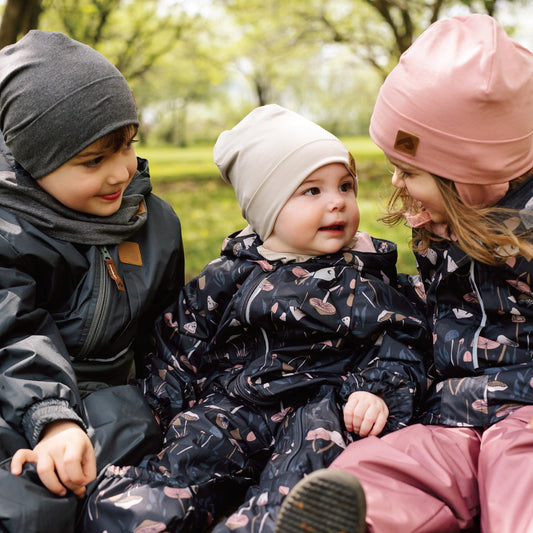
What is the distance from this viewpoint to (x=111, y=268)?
2.32m

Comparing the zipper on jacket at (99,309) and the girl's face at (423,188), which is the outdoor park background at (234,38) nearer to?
the girl's face at (423,188)

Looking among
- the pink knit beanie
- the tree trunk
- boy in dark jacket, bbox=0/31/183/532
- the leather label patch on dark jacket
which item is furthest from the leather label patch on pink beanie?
the tree trunk

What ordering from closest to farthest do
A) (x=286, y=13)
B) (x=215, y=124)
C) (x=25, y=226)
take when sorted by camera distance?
(x=25, y=226) < (x=286, y=13) < (x=215, y=124)

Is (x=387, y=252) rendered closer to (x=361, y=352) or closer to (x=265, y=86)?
(x=361, y=352)

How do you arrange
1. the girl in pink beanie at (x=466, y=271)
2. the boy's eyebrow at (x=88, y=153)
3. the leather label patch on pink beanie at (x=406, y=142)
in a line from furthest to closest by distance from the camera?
the boy's eyebrow at (x=88, y=153), the leather label patch on pink beanie at (x=406, y=142), the girl in pink beanie at (x=466, y=271)

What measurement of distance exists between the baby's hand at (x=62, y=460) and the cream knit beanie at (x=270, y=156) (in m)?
0.99

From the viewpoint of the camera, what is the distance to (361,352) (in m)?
2.28

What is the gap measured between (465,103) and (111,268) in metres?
1.31

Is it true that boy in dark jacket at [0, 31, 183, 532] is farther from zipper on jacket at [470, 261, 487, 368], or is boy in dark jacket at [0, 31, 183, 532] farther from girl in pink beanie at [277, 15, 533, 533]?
zipper on jacket at [470, 261, 487, 368]

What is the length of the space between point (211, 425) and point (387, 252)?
2.92 ft

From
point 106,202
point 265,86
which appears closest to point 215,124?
point 265,86

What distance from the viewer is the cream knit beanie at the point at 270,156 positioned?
2.27m

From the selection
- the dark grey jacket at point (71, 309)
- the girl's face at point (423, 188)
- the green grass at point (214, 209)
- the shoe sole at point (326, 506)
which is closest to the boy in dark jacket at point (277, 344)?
the dark grey jacket at point (71, 309)

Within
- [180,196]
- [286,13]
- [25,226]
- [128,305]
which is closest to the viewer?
[25,226]
